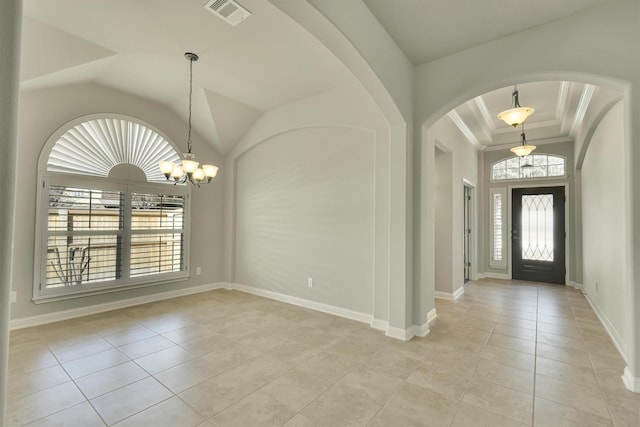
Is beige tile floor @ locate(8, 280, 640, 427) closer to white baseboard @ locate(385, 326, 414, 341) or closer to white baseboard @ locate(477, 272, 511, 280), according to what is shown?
white baseboard @ locate(385, 326, 414, 341)

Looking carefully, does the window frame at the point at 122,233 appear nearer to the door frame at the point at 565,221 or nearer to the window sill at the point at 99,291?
the window sill at the point at 99,291

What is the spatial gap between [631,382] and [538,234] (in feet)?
16.7

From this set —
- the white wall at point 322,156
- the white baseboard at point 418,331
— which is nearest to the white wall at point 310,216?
the white wall at point 322,156

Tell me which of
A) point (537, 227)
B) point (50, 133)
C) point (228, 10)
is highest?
point (228, 10)

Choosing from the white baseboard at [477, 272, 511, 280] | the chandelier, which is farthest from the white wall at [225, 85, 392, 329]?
the white baseboard at [477, 272, 511, 280]

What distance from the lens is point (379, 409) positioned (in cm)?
216

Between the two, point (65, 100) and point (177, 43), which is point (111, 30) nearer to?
point (177, 43)

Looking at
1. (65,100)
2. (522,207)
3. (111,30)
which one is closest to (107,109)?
(65,100)

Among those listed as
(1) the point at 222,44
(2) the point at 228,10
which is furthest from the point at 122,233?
(2) the point at 228,10

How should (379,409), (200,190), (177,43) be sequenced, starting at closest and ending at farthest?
(379,409)
(177,43)
(200,190)

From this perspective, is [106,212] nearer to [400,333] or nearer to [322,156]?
[322,156]

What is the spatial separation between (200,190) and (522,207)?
23.1ft

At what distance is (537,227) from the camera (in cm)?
680

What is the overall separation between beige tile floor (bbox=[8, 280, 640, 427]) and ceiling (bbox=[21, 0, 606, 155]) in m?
3.12
